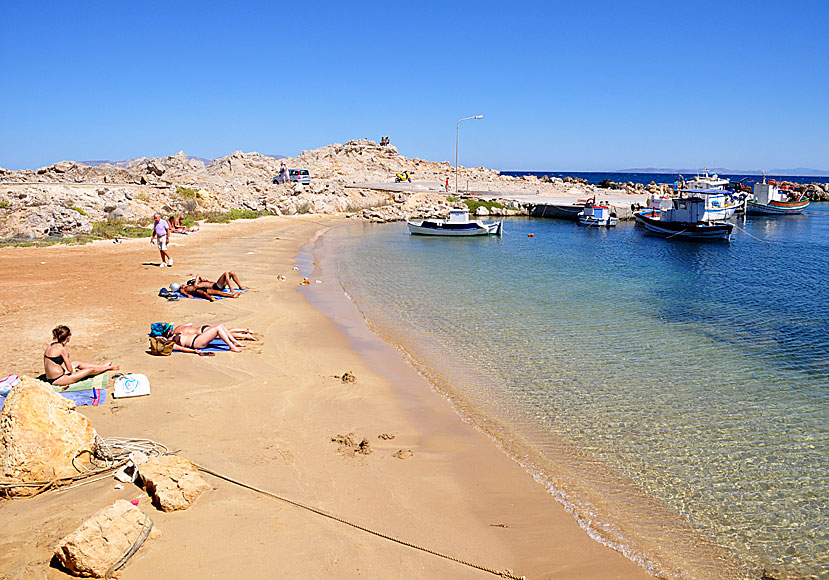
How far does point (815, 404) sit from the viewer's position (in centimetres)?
953

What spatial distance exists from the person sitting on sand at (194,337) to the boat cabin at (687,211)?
34.9m

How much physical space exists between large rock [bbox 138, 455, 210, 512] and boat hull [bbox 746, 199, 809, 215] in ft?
208

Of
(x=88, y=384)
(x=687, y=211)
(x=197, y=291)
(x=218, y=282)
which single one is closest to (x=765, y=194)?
(x=687, y=211)

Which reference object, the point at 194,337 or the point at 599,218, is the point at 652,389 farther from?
the point at 599,218

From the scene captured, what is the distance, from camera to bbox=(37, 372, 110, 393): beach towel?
26.0 ft

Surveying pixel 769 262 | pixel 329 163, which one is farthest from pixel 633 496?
pixel 329 163

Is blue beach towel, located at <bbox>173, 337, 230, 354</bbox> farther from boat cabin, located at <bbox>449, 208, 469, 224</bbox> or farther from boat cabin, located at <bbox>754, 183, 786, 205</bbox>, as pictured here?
boat cabin, located at <bbox>754, 183, 786, 205</bbox>

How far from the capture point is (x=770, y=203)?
186 ft

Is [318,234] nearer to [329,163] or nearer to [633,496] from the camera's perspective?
[633,496]

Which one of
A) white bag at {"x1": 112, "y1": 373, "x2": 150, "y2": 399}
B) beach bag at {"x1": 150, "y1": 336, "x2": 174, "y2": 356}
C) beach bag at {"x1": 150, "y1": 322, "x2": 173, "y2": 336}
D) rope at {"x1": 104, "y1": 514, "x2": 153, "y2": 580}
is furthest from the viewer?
beach bag at {"x1": 150, "y1": 322, "x2": 173, "y2": 336}

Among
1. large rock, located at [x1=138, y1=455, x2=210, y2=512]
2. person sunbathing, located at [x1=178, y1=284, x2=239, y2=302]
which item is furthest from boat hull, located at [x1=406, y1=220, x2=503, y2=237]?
large rock, located at [x1=138, y1=455, x2=210, y2=512]

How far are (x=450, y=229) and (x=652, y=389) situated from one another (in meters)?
27.2

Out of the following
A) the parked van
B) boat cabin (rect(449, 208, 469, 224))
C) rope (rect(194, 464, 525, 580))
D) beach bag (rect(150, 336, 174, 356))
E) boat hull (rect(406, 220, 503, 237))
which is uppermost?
the parked van

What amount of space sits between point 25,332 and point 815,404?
572 inches
